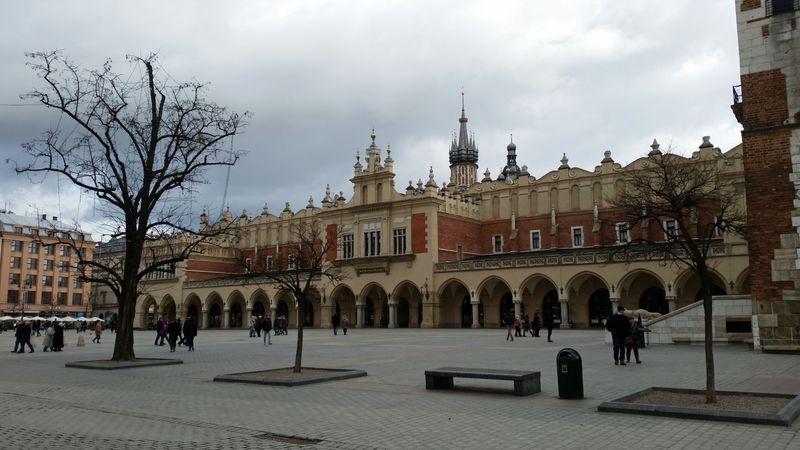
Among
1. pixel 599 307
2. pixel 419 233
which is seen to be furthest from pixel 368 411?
pixel 419 233

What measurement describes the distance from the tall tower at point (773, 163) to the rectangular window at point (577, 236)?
29.7m

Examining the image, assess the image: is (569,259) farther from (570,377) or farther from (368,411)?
(368,411)

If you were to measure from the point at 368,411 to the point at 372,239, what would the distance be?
4356cm

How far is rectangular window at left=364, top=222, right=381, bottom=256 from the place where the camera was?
5294 cm

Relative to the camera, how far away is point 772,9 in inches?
787

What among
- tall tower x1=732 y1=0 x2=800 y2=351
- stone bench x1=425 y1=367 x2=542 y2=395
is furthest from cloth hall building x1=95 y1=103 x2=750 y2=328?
stone bench x1=425 y1=367 x2=542 y2=395

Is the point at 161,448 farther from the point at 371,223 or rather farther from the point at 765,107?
the point at 371,223

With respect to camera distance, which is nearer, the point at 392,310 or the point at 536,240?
the point at 392,310

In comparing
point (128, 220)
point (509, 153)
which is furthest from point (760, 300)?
point (509, 153)

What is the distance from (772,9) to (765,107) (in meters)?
3.15

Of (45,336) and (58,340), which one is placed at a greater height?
(45,336)

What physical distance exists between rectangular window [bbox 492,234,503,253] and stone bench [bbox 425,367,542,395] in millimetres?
41864

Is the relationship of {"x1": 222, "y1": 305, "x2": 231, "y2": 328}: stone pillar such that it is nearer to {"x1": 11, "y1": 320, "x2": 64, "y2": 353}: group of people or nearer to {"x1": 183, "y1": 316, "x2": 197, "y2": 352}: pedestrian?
{"x1": 11, "y1": 320, "x2": 64, "y2": 353}: group of people

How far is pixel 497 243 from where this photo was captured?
54.1 m
